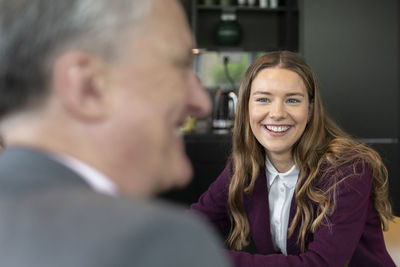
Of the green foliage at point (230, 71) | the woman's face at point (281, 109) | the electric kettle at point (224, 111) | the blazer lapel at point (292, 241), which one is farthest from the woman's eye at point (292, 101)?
the green foliage at point (230, 71)

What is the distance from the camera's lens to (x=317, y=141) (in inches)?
68.6

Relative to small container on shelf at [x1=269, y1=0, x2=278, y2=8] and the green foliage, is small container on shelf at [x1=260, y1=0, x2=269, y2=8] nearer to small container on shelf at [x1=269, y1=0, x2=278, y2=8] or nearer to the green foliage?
small container on shelf at [x1=269, y1=0, x2=278, y2=8]

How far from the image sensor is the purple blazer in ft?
4.55

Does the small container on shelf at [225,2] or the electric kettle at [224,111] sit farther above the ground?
the small container on shelf at [225,2]

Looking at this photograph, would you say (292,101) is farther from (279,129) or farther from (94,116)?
(94,116)

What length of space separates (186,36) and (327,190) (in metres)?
1.10

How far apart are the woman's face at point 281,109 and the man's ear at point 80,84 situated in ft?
4.34

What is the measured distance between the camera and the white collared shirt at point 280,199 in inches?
65.3

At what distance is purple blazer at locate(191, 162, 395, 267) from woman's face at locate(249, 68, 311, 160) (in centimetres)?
12

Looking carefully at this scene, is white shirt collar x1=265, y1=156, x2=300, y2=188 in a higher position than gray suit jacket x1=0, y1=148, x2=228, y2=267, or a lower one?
lower

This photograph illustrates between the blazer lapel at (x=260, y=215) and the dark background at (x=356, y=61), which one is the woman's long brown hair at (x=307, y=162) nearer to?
the blazer lapel at (x=260, y=215)

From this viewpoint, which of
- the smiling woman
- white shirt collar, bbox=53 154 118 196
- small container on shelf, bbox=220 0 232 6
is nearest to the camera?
white shirt collar, bbox=53 154 118 196

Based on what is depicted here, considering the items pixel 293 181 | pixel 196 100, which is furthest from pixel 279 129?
pixel 196 100

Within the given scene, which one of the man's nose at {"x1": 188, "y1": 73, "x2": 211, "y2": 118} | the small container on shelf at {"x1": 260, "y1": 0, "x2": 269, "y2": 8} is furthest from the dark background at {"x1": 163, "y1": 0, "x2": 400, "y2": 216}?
the man's nose at {"x1": 188, "y1": 73, "x2": 211, "y2": 118}
